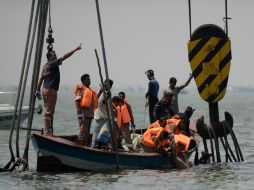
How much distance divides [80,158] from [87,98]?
1304 mm

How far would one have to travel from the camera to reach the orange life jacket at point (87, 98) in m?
19.1

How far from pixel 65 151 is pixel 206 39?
155 inches

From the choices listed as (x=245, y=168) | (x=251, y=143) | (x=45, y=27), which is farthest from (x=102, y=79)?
(x=251, y=143)

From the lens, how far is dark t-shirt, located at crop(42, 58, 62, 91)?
19.1 meters

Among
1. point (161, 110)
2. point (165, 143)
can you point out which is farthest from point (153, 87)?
point (165, 143)

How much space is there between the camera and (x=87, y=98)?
1914cm

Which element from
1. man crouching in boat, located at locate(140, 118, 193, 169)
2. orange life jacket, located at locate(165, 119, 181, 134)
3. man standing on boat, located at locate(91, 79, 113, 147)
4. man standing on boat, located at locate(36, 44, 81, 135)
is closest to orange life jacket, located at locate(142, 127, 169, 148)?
man crouching in boat, located at locate(140, 118, 193, 169)

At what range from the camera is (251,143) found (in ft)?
101

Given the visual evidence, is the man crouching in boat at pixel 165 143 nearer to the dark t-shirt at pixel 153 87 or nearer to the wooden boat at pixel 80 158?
the wooden boat at pixel 80 158

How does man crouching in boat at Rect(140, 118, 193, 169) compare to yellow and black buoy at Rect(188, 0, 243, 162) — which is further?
yellow and black buoy at Rect(188, 0, 243, 162)

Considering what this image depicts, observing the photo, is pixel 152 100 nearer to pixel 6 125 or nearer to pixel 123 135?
pixel 123 135

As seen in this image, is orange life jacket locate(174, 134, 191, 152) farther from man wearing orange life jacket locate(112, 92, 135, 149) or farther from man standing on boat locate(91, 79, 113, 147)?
man standing on boat locate(91, 79, 113, 147)

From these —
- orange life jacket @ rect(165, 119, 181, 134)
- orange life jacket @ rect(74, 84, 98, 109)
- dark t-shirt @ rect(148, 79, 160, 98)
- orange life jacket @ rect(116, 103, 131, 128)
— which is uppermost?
dark t-shirt @ rect(148, 79, 160, 98)

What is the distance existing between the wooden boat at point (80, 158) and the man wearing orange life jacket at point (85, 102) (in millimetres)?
596
